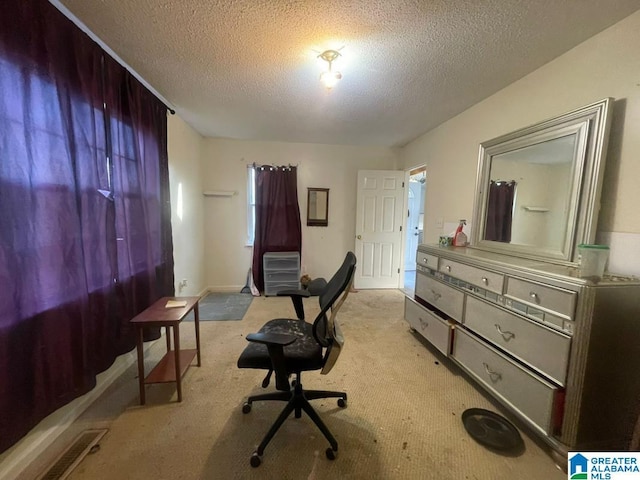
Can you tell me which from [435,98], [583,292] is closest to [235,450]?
[583,292]

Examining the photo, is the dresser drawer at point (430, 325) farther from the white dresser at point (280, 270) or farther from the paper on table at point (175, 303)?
the paper on table at point (175, 303)

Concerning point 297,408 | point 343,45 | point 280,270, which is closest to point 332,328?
point 297,408

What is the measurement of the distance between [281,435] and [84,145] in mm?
2005

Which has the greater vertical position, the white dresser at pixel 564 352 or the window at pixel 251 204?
the window at pixel 251 204

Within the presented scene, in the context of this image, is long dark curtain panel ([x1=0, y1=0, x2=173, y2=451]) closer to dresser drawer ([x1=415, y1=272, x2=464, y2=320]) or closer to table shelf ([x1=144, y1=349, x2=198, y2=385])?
table shelf ([x1=144, y1=349, x2=198, y2=385])

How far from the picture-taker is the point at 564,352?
1.24 metres

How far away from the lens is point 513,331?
150 cm

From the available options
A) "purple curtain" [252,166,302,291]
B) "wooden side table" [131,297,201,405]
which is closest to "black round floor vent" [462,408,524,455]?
"wooden side table" [131,297,201,405]

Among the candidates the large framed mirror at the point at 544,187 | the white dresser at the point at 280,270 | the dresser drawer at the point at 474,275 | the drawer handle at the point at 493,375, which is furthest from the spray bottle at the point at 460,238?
the white dresser at the point at 280,270

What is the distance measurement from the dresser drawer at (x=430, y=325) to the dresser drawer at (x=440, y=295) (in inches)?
3.7

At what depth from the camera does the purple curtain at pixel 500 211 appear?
6.86ft

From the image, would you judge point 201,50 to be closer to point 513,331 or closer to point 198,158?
point 198,158

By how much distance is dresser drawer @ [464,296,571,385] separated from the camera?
4.15 feet

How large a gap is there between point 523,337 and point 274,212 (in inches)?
128
